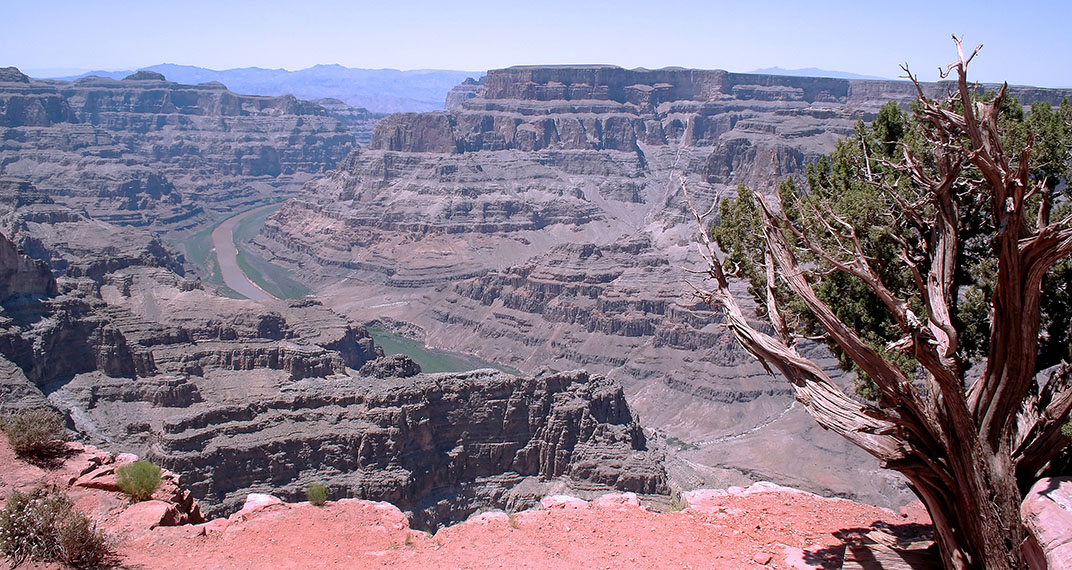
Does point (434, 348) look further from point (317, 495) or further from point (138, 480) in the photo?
point (138, 480)

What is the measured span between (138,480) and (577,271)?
101789mm

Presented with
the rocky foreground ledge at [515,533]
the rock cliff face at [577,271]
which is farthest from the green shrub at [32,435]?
the rock cliff face at [577,271]

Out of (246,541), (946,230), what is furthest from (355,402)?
(946,230)

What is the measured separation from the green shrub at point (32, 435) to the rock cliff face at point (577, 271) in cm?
4558

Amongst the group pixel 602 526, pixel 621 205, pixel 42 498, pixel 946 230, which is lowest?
pixel 621 205

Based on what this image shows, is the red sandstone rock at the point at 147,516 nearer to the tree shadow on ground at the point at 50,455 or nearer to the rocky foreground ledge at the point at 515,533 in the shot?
the rocky foreground ledge at the point at 515,533

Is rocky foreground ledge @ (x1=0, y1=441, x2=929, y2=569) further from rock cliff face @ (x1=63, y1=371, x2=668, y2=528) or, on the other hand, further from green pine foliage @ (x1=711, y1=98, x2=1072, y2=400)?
rock cliff face @ (x1=63, y1=371, x2=668, y2=528)

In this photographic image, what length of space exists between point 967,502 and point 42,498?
16.7 m

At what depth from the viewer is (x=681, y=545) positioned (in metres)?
18.4

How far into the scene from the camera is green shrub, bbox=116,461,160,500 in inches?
774

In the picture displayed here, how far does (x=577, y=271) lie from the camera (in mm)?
120375

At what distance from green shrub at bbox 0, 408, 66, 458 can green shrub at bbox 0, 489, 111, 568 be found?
6047 millimetres

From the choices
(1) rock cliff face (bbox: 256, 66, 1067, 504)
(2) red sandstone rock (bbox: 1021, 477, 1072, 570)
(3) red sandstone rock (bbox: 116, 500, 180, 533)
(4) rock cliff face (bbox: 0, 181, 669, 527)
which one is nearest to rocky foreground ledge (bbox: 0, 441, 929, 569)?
(3) red sandstone rock (bbox: 116, 500, 180, 533)

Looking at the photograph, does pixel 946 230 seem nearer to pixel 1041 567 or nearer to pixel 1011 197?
pixel 1011 197
